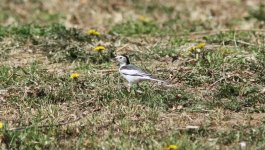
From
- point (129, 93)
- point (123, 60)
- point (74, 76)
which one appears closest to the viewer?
point (129, 93)

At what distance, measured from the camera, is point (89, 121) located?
6.85m

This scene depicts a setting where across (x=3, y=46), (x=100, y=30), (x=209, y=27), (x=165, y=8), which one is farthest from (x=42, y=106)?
(x=165, y=8)

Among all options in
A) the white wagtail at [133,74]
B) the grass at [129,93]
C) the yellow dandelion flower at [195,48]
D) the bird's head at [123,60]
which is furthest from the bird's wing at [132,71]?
the yellow dandelion flower at [195,48]

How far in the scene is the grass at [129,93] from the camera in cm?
643

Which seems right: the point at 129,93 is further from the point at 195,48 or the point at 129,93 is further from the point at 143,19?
the point at 143,19

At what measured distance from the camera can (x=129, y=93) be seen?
754 centimetres

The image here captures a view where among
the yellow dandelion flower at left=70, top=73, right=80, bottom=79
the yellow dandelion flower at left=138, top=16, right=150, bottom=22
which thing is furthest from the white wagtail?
the yellow dandelion flower at left=138, top=16, right=150, bottom=22

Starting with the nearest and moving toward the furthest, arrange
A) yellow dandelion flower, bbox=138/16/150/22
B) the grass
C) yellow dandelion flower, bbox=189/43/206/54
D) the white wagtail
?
1. the grass
2. the white wagtail
3. yellow dandelion flower, bbox=189/43/206/54
4. yellow dandelion flower, bbox=138/16/150/22

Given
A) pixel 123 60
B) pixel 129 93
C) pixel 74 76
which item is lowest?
pixel 129 93

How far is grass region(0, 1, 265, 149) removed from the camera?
6.43m

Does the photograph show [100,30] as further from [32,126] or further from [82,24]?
[32,126]

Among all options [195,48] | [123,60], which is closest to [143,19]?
[195,48]

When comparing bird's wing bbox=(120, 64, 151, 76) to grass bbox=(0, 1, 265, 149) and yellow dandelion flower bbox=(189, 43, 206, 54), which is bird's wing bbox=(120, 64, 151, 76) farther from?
yellow dandelion flower bbox=(189, 43, 206, 54)

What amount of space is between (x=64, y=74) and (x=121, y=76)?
2.38 ft
